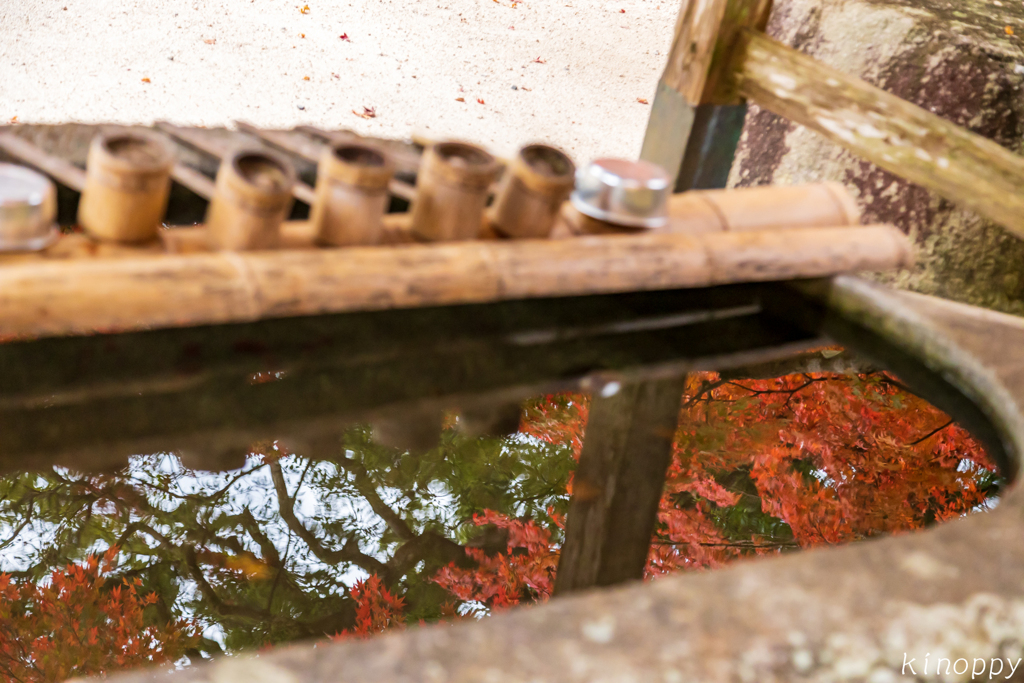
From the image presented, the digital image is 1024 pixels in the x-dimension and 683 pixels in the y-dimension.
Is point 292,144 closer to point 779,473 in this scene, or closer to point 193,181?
point 193,181

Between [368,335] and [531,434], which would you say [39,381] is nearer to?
[368,335]

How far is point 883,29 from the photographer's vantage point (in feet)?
11.4

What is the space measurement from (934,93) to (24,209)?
3087 mm

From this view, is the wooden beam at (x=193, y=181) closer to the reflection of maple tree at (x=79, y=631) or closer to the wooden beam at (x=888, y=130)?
the reflection of maple tree at (x=79, y=631)

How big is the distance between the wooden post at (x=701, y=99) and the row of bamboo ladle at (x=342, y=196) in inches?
37.1

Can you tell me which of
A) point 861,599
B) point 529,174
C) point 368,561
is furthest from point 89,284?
point 861,599

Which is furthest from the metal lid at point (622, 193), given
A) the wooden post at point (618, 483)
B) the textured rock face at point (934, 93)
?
the textured rock face at point (934, 93)

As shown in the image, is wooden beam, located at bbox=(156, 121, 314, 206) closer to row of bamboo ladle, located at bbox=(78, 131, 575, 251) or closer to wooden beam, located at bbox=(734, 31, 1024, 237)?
row of bamboo ladle, located at bbox=(78, 131, 575, 251)

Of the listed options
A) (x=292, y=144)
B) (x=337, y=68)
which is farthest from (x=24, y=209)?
(x=337, y=68)

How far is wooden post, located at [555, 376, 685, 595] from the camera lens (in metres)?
1.70

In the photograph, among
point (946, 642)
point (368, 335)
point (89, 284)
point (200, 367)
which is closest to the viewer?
point (946, 642)

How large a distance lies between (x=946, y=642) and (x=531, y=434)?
1.00m

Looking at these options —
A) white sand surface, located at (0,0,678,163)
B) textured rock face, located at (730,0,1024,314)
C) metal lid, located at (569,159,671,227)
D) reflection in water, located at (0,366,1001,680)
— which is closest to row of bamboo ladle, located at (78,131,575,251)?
metal lid, located at (569,159,671,227)

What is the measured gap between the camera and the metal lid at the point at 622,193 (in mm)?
2133
